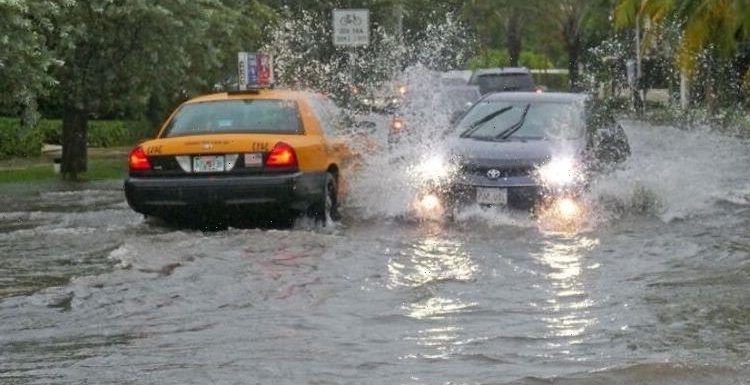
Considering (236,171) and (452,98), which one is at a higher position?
(452,98)

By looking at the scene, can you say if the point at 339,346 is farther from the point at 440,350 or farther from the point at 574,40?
the point at 574,40

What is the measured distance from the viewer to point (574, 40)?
6397cm

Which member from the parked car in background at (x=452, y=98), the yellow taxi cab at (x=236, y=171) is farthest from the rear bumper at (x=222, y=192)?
the parked car in background at (x=452, y=98)

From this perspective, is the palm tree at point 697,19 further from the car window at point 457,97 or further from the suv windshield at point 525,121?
the car window at point 457,97

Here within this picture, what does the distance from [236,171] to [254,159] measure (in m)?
0.21

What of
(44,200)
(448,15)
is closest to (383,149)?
(44,200)

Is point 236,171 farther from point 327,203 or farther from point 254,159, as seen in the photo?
point 327,203

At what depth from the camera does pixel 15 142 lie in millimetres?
29391

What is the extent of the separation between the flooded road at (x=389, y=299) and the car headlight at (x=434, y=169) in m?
0.54

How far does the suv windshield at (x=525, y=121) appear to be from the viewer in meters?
15.5

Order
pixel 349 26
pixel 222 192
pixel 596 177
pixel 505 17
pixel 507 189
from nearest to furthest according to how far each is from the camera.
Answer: pixel 222 192, pixel 507 189, pixel 596 177, pixel 349 26, pixel 505 17

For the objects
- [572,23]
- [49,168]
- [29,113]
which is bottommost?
[49,168]

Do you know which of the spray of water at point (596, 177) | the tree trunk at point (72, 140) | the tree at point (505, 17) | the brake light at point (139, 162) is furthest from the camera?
the tree at point (505, 17)

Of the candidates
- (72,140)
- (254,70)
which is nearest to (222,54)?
(254,70)
